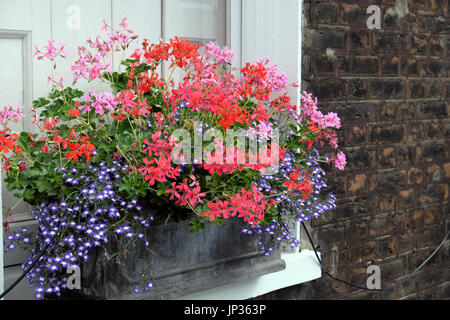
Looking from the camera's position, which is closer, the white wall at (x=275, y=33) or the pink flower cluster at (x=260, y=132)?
the pink flower cluster at (x=260, y=132)

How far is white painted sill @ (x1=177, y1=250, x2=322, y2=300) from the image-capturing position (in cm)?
214

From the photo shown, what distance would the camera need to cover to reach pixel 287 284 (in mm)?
2377

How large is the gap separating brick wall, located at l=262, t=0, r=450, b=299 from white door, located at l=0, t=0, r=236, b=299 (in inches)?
23.6

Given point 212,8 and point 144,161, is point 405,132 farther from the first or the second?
point 144,161

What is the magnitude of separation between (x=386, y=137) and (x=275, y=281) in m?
0.92

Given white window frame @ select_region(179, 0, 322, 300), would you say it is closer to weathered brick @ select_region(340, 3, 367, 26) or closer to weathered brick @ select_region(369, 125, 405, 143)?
weathered brick @ select_region(340, 3, 367, 26)

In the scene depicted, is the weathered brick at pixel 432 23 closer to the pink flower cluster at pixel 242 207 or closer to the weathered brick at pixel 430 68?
the weathered brick at pixel 430 68

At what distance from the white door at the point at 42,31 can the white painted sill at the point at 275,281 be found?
0.62 meters

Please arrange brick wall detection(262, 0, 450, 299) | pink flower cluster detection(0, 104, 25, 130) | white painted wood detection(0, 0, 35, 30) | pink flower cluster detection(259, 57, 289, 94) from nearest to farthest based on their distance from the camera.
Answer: pink flower cluster detection(0, 104, 25, 130) < white painted wood detection(0, 0, 35, 30) < pink flower cluster detection(259, 57, 289, 94) < brick wall detection(262, 0, 450, 299)

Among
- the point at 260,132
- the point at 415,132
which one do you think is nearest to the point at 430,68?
the point at 415,132

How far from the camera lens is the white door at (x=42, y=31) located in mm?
1912

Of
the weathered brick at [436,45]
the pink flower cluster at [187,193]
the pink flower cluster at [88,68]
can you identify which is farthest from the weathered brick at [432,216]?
the pink flower cluster at [88,68]

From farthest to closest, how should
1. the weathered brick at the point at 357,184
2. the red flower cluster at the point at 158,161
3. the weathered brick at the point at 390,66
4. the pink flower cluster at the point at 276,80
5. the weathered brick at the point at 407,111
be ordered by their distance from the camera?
the weathered brick at the point at 407,111 < the weathered brick at the point at 390,66 < the weathered brick at the point at 357,184 < the pink flower cluster at the point at 276,80 < the red flower cluster at the point at 158,161

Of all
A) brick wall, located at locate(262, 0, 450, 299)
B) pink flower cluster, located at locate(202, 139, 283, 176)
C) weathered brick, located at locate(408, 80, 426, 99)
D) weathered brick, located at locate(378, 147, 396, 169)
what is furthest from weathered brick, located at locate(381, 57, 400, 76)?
pink flower cluster, located at locate(202, 139, 283, 176)
